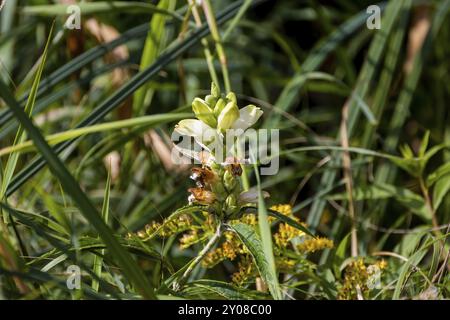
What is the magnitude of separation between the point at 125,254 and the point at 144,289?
0.15 feet

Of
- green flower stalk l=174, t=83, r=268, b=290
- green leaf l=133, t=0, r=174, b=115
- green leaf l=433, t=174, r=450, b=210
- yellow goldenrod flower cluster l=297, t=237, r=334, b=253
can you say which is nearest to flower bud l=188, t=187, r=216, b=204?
green flower stalk l=174, t=83, r=268, b=290

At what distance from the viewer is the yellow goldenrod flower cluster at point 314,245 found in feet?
3.86

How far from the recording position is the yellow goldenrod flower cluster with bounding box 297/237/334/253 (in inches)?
46.3

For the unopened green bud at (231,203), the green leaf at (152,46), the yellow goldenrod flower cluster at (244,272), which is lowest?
the yellow goldenrod flower cluster at (244,272)

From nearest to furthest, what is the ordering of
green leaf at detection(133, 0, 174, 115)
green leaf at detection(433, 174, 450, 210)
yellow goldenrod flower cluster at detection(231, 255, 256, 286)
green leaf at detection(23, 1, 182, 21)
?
yellow goldenrod flower cluster at detection(231, 255, 256, 286) < green leaf at detection(433, 174, 450, 210) < green leaf at detection(23, 1, 182, 21) < green leaf at detection(133, 0, 174, 115)

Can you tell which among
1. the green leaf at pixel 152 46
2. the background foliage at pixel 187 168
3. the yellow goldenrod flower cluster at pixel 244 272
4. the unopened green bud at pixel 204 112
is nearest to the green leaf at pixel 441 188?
the background foliage at pixel 187 168

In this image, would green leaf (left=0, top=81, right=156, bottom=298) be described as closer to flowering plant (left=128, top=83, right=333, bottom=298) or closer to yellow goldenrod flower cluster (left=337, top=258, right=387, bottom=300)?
flowering plant (left=128, top=83, right=333, bottom=298)

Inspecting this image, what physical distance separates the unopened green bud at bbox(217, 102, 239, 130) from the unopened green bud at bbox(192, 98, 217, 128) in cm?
2

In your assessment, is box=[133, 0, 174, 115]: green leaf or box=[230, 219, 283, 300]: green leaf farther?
box=[133, 0, 174, 115]: green leaf

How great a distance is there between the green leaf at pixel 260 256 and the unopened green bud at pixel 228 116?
0.13 metres

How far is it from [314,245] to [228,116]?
1.01 feet

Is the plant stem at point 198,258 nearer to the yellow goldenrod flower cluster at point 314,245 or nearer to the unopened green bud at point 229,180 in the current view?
the unopened green bud at point 229,180

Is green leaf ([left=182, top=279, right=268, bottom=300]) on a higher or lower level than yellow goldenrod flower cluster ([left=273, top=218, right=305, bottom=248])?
lower
